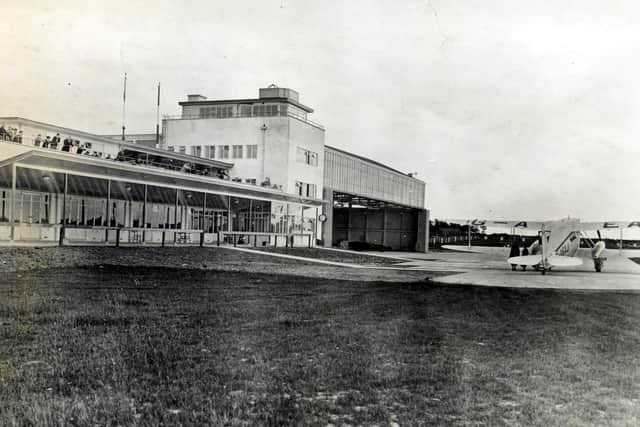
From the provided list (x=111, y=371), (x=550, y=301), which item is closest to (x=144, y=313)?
(x=111, y=371)

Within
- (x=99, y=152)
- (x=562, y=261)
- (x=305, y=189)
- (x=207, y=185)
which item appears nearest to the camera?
(x=562, y=261)

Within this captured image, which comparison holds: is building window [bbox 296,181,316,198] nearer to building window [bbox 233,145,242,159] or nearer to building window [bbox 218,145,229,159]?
building window [bbox 233,145,242,159]

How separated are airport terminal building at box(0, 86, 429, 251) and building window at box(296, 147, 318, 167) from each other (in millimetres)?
87

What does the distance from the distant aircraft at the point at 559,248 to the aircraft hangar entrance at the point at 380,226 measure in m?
36.9

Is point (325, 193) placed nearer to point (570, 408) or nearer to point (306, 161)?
point (306, 161)

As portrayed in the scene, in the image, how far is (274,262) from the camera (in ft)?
91.5

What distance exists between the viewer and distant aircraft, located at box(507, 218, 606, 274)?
91.4ft

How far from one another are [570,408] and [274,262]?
22.1 meters

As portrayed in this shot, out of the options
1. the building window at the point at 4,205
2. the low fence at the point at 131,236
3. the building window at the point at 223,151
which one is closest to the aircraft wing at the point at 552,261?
the low fence at the point at 131,236

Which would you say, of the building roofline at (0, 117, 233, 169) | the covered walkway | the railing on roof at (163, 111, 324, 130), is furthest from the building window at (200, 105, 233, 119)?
the covered walkway

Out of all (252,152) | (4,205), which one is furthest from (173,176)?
(252,152)

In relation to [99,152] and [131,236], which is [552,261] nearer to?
[131,236]

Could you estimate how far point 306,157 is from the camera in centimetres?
4956

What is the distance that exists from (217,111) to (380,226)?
91.0 feet
